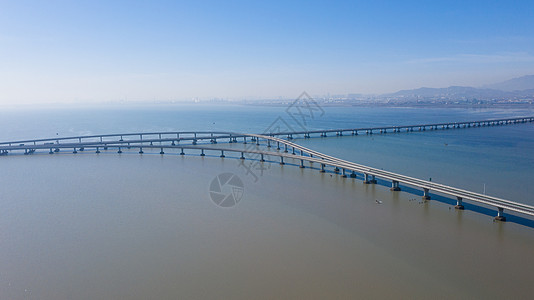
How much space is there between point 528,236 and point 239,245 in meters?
9.20

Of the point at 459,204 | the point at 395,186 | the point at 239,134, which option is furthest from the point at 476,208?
the point at 239,134

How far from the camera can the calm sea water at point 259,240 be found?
8.40m

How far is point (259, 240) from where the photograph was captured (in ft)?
36.0

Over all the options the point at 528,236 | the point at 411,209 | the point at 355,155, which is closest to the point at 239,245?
the point at 411,209

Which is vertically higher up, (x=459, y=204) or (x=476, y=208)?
(x=459, y=204)

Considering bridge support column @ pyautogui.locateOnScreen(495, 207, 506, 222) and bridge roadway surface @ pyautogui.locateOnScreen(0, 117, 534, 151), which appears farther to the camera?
bridge roadway surface @ pyautogui.locateOnScreen(0, 117, 534, 151)

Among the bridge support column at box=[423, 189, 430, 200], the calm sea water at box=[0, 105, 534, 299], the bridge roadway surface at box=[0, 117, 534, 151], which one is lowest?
the calm sea water at box=[0, 105, 534, 299]

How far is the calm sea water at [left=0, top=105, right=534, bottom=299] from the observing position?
8.40m

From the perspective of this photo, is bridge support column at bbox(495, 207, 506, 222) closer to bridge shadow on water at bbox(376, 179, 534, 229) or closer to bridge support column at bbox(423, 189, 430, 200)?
bridge shadow on water at bbox(376, 179, 534, 229)

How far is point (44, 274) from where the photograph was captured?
30.1 feet

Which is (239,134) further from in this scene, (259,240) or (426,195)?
(259,240)

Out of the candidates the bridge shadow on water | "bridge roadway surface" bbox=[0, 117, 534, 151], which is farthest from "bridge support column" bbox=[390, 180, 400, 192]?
"bridge roadway surface" bbox=[0, 117, 534, 151]

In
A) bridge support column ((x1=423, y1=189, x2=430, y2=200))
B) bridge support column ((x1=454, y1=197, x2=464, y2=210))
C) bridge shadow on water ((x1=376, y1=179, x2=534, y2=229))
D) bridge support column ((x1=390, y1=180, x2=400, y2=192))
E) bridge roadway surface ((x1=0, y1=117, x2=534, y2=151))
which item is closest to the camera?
bridge shadow on water ((x1=376, y1=179, x2=534, y2=229))

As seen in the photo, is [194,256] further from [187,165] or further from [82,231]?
[187,165]
